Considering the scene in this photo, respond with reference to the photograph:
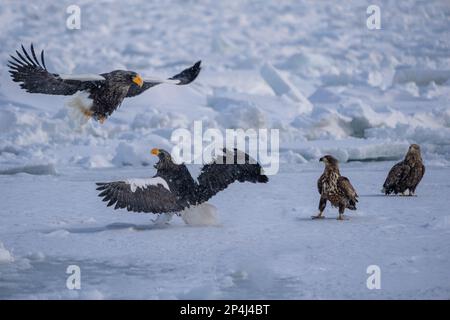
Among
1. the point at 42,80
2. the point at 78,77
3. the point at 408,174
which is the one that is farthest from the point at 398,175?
the point at 42,80

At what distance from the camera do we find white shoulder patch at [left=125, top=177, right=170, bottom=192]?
5309 mm

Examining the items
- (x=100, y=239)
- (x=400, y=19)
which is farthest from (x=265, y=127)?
(x=400, y=19)

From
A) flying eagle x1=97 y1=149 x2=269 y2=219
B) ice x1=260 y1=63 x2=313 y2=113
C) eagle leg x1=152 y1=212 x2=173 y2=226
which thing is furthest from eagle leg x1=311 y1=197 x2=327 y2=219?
ice x1=260 y1=63 x2=313 y2=113

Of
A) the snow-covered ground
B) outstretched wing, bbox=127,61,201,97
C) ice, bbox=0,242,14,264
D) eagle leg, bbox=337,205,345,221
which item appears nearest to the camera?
the snow-covered ground

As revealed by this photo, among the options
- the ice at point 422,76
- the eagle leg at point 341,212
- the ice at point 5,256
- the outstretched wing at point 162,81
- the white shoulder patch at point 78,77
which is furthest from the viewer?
the ice at point 422,76

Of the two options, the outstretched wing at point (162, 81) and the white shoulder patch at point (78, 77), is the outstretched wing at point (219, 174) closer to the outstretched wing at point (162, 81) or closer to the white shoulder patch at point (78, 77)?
the white shoulder patch at point (78, 77)

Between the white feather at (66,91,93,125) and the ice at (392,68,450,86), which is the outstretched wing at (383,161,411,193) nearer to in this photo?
the white feather at (66,91,93,125)

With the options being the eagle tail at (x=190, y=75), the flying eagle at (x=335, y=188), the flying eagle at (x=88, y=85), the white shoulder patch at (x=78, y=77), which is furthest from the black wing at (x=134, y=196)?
the eagle tail at (x=190, y=75)

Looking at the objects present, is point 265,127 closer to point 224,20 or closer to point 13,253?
point 13,253

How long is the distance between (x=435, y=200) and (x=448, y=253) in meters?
1.74

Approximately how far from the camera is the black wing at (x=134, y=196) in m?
5.32

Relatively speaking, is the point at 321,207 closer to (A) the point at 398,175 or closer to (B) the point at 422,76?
(A) the point at 398,175

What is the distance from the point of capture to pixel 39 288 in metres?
4.52

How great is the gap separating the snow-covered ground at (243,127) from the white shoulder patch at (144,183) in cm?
33
